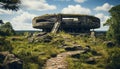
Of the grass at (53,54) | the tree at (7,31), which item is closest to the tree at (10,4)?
→ the grass at (53,54)

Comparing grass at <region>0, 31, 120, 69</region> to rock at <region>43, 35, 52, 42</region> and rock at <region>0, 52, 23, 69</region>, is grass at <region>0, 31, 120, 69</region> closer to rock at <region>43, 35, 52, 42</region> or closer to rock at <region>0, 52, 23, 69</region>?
rock at <region>43, 35, 52, 42</region>

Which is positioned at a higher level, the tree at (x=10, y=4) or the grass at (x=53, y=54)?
the tree at (x=10, y=4)

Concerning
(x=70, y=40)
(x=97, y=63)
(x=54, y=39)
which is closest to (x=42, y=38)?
(x=54, y=39)

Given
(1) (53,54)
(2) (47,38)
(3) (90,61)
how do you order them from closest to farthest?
(3) (90,61), (1) (53,54), (2) (47,38)

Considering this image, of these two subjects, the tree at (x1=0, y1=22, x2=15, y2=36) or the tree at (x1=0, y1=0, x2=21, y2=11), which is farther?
the tree at (x1=0, y1=22, x2=15, y2=36)

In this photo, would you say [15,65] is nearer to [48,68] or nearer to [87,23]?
[48,68]

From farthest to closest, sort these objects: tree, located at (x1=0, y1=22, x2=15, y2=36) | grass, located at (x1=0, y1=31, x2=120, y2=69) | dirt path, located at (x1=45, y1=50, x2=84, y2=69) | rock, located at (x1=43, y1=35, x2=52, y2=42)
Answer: tree, located at (x1=0, y1=22, x2=15, y2=36) → rock, located at (x1=43, y1=35, x2=52, y2=42) → grass, located at (x1=0, y1=31, x2=120, y2=69) → dirt path, located at (x1=45, y1=50, x2=84, y2=69)

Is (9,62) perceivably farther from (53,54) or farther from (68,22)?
(68,22)

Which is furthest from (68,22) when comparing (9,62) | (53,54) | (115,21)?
(9,62)

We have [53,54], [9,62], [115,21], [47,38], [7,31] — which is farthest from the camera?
[115,21]

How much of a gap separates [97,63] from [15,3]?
6194 millimetres

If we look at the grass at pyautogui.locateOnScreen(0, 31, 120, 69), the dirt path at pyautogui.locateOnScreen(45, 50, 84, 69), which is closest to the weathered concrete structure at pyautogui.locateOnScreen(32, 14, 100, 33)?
the grass at pyautogui.locateOnScreen(0, 31, 120, 69)

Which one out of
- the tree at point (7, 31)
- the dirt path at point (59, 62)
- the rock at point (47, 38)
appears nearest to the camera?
the dirt path at point (59, 62)

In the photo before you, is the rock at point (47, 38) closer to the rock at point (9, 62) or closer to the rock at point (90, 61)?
the rock at point (90, 61)
